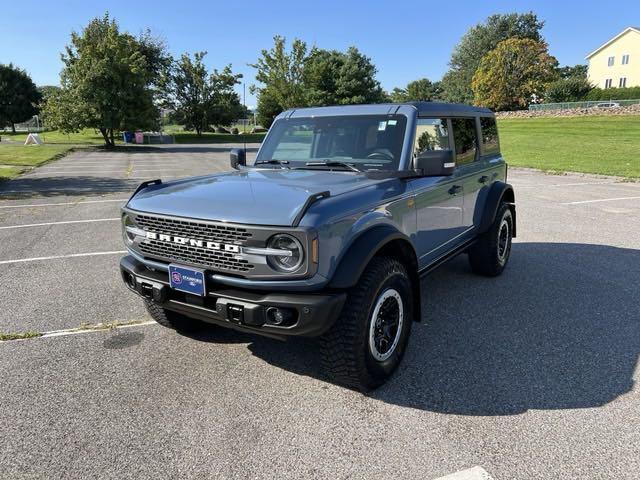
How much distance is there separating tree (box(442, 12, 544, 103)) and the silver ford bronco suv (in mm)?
82468

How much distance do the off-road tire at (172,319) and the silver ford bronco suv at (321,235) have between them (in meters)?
0.01

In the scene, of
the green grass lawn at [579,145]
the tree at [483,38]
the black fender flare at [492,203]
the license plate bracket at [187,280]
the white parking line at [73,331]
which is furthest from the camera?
the tree at [483,38]

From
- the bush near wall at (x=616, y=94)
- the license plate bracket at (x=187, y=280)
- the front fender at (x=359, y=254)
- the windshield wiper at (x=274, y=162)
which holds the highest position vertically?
the bush near wall at (x=616, y=94)

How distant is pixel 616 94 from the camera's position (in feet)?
157

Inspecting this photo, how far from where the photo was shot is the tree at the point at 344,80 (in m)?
46.3

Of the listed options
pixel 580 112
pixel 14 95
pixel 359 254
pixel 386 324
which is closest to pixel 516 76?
pixel 580 112

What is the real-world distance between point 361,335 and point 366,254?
49 centimetres

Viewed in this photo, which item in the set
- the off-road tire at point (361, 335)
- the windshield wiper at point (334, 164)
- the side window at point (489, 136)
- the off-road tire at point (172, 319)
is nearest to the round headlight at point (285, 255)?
the off-road tire at point (361, 335)

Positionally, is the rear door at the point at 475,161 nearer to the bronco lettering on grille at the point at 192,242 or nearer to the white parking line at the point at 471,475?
the bronco lettering on grille at the point at 192,242

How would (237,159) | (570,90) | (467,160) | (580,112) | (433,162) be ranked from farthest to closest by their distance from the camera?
(570,90), (580,112), (467,160), (237,159), (433,162)

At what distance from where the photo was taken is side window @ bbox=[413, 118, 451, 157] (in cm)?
381

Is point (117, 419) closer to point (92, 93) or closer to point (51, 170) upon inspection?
point (51, 170)

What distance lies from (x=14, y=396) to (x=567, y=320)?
4362 mm

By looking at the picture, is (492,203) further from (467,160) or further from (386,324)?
(386,324)
